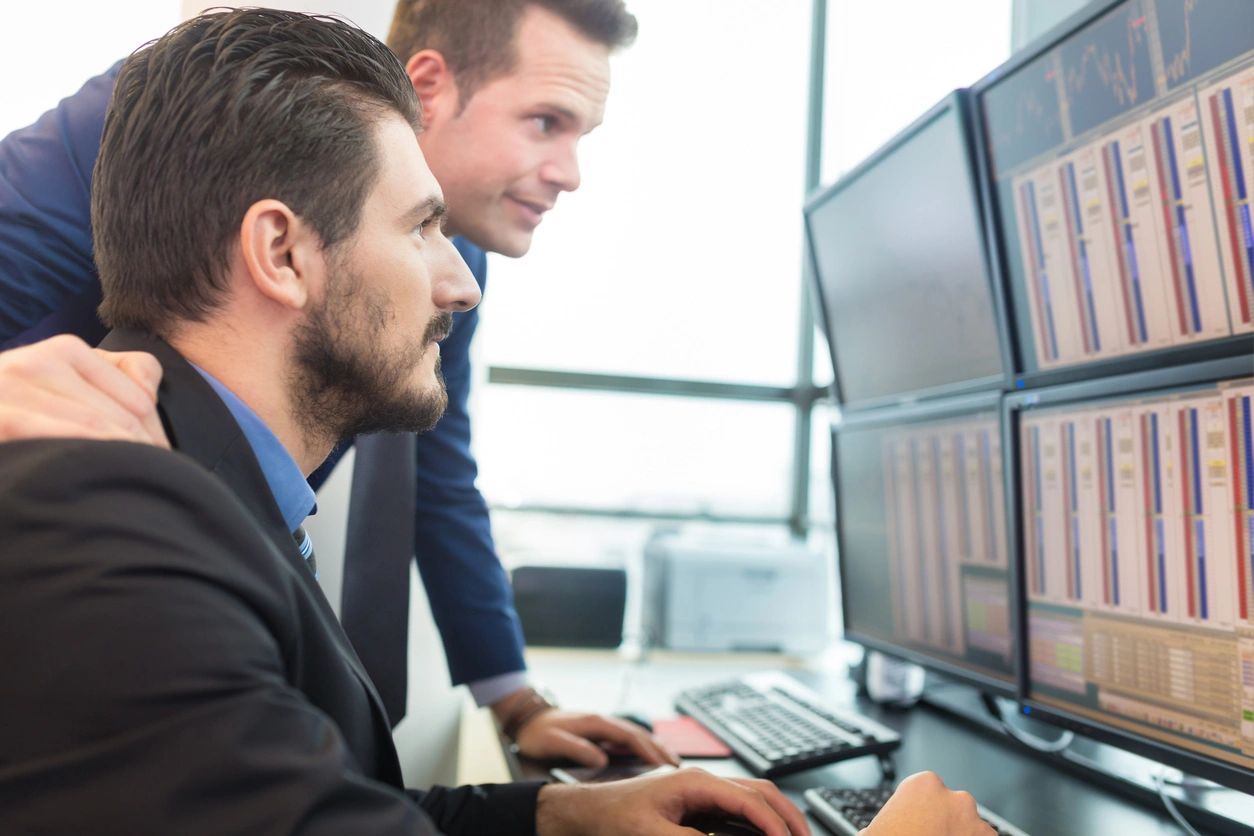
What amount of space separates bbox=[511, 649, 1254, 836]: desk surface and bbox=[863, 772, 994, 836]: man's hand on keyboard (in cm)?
21

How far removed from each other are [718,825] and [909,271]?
37.2 inches

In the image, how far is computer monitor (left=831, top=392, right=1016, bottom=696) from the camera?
128 cm

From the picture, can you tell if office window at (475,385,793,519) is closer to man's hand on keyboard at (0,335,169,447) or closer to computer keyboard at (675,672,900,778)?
computer keyboard at (675,672,900,778)

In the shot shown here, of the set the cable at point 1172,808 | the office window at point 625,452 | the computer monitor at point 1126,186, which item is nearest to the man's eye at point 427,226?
the computer monitor at point 1126,186

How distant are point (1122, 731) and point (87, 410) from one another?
3.45ft

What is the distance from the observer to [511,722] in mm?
1331

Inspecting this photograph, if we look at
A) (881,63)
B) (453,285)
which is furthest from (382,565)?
(881,63)

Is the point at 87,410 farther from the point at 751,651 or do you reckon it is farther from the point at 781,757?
the point at 751,651

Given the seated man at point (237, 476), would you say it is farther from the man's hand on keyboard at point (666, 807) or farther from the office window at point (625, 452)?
the office window at point (625, 452)

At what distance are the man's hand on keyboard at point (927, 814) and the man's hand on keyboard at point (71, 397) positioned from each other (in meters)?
0.61

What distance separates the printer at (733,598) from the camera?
2.38 metres

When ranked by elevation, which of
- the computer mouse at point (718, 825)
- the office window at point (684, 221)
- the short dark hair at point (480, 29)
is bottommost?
the computer mouse at point (718, 825)

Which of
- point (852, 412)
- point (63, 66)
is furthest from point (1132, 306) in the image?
point (63, 66)

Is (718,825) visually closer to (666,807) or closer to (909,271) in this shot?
(666,807)
